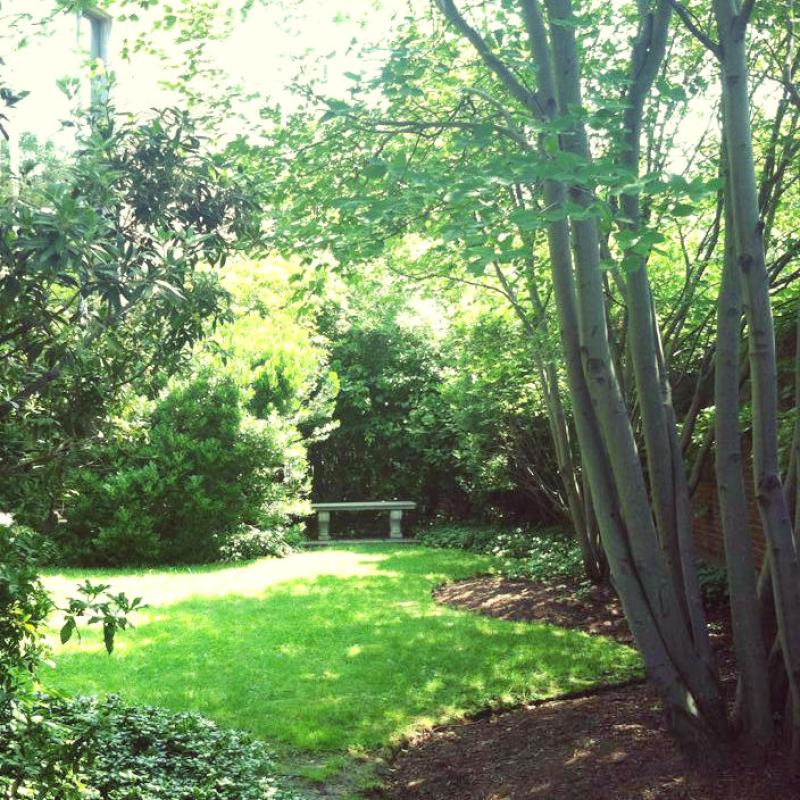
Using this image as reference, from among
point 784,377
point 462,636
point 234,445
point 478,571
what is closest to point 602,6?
point 784,377

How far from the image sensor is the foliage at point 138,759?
3393 mm

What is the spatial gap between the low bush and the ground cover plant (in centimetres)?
179

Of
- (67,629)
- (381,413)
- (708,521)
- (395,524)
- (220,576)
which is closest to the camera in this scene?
(67,629)

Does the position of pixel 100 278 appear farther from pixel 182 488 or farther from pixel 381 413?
pixel 381 413

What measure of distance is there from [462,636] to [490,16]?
5.32 meters

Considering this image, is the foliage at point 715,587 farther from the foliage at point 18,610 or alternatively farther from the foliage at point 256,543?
the foliage at point 256,543

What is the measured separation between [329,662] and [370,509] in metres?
9.65

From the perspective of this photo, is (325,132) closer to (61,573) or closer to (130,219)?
(130,219)

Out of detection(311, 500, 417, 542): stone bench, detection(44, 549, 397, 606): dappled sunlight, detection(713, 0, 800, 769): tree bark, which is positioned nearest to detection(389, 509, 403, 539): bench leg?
detection(311, 500, 417, 542): stone bench

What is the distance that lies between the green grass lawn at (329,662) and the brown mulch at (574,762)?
0.31 m

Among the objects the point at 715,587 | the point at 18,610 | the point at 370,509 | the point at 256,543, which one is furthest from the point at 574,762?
the point at 370,509

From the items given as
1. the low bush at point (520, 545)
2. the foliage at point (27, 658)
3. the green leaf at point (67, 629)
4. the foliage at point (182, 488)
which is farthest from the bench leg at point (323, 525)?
the green leaf at point (67, 629)

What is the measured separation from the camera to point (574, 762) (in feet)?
15.9

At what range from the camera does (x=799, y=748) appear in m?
4.24
